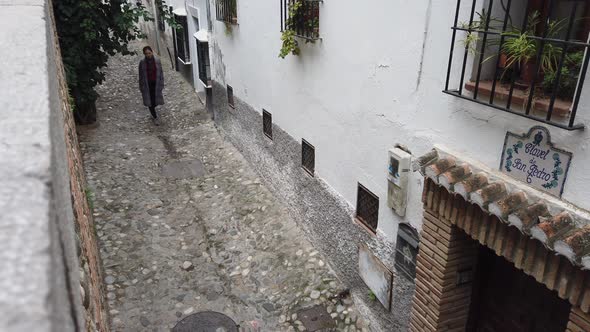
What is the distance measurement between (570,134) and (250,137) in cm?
603

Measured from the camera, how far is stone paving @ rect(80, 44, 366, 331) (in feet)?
16.8

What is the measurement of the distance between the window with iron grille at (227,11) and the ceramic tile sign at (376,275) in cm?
486

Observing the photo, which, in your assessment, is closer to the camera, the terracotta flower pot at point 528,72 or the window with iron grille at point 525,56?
the window with iron grille at point 525,56

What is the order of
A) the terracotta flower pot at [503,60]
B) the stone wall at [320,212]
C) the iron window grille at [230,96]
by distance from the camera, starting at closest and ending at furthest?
the terracotta flower pot at [503,60] → the stone wall at [320,212] → the iron window grille at [230,96]

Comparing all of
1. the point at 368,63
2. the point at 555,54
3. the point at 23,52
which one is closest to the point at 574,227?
the point at 555,54

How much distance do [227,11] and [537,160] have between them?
663 cm

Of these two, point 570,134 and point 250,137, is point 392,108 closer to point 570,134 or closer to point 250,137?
point 570,134

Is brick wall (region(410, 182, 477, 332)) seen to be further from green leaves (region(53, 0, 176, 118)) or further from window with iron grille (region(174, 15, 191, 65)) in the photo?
window with iron grille (region(174, 15, 191, 65))

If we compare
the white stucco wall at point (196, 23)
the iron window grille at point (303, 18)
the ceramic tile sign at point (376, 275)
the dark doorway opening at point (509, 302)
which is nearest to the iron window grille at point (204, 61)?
the white stucco wall at point (196, 23)

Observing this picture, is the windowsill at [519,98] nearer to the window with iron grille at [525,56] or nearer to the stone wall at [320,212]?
the window with iron grille at [525,56]

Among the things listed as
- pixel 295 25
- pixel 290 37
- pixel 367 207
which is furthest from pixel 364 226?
pixel 295 25

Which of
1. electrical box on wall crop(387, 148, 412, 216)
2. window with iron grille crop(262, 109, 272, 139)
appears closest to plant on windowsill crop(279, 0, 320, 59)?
window with iron grille crop(262, 109, 272, 139)

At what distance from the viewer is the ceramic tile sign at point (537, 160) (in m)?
2.46

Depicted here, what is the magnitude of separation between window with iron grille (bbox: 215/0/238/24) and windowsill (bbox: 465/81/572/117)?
5630mm
